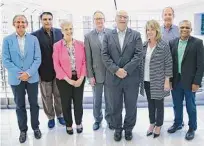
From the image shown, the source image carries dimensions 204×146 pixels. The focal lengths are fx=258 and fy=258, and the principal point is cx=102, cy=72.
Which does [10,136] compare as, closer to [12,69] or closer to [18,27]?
[12,69]

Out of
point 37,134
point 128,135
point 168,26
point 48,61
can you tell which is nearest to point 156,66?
point 168,26

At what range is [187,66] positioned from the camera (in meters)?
2.77

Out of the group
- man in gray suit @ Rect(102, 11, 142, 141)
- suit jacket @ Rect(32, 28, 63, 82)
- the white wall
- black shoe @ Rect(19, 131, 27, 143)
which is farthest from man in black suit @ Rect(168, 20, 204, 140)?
black shoe @ Rect(19, 131, 27, 143)

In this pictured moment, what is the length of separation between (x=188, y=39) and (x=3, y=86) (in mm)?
3086

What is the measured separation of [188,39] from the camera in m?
2.79

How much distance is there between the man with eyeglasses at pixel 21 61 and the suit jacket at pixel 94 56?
1.86 ft

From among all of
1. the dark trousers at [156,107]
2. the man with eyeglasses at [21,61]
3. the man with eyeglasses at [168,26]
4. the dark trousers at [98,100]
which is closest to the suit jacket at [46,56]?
the man with eyeglasses at [21,61]

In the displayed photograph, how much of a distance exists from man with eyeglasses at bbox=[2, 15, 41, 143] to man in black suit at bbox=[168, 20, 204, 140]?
60.8 inches

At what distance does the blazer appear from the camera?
2.75 m

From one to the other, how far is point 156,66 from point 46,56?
4.22 ft

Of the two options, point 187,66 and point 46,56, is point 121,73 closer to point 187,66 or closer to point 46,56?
point 187,66

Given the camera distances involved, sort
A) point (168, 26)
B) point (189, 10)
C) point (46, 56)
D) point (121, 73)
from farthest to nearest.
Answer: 1. point (189, 10)
2. point (168, 26)
3. point (46, 56)
4. point (121, 73)

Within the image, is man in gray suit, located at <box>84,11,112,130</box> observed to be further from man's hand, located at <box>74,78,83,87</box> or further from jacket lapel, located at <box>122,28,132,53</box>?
jacket lapel, located at <box>122,28,132,53</box>

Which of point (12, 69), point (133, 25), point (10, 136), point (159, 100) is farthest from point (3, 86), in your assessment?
point (159, 100)
